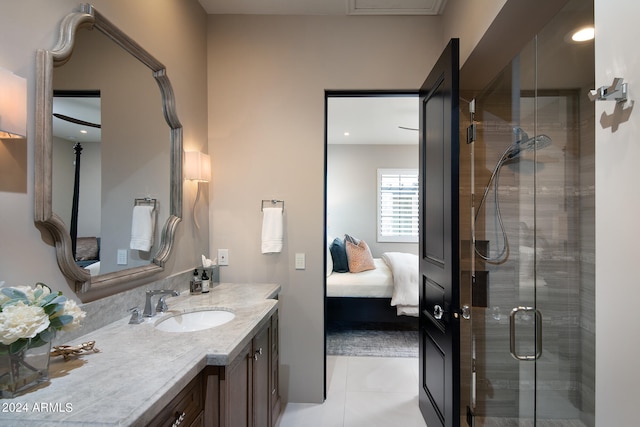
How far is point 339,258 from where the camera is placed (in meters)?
4.37

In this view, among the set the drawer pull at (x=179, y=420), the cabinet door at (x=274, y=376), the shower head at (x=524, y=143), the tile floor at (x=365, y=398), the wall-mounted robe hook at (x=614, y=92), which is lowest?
the tile floor at (x=365, y=398)

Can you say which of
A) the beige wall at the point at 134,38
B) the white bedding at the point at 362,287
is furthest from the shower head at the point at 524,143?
the white bedding at the point at 362,287

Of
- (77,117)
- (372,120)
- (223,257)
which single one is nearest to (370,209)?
(372,120)

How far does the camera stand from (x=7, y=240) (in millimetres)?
1048

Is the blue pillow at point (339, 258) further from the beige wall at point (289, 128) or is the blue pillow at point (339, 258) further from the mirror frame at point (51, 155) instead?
the mirror frame at point (51, 155)

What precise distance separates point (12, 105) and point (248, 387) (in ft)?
4.71

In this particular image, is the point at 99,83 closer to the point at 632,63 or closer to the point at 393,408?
the point at 632,63

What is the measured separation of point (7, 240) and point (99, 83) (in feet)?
2.54

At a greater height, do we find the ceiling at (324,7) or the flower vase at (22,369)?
the ceiling at (324,7)

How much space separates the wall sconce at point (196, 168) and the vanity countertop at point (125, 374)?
910 mm

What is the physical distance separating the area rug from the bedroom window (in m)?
2.26

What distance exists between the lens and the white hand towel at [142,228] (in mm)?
1673

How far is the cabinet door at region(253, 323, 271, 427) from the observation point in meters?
1.68

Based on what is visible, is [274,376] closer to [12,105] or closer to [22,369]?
[22,369]
